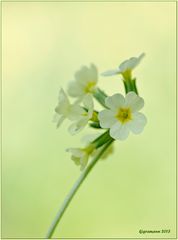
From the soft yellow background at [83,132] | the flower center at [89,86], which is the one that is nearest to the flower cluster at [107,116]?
the flower center at [89,86]

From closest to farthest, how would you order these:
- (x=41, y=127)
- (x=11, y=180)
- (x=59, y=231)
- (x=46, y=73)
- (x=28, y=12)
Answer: (x=59, y=231) → (x=11, y=180) → (x=41, y=127) → (x=46, y=73) → (x=28, y=12)

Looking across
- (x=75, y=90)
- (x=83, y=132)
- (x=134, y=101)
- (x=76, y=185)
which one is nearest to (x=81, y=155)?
(x=76, y=185)

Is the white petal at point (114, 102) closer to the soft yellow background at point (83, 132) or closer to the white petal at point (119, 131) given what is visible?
the white petal at point (119, 131)

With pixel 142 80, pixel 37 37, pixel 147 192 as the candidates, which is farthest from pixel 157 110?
pixel 37 37

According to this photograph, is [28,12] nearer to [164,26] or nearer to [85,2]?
[85,2]

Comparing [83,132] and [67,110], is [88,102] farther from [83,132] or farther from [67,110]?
[83,132]

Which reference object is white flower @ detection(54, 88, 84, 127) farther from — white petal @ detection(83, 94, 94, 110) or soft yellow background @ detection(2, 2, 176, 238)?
soft yellow background @ detection(2, 2, 176, 238)
